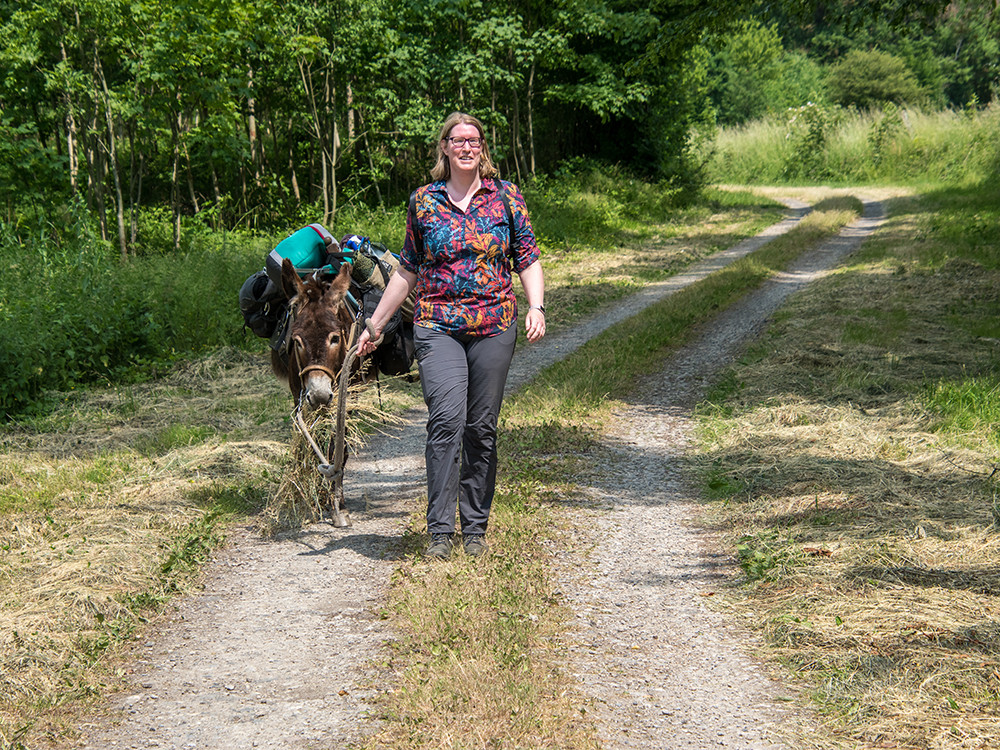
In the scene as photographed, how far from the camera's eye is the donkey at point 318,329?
479 cm

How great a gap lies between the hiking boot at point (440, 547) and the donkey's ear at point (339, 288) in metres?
1.45

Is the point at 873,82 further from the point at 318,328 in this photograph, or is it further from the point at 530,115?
the point at 318,328

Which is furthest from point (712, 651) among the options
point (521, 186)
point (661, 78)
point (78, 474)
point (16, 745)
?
point (661, 78)

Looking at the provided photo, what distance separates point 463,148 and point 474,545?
2.02 meters

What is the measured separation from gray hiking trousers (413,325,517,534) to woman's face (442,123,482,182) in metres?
0.82

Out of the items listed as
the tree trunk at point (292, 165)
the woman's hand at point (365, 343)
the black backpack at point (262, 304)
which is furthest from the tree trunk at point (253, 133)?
the woman's hand at point (365, 343)

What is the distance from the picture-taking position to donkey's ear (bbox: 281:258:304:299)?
4.90m

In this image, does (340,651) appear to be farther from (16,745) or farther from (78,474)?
(78,474)

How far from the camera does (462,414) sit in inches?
173

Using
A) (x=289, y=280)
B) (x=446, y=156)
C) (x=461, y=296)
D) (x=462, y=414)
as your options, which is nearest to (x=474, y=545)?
(x=462, y=414)

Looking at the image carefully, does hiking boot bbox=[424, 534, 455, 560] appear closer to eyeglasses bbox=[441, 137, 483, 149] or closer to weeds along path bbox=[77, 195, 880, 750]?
weeds along path bbox=[77, 195, 880, 750]

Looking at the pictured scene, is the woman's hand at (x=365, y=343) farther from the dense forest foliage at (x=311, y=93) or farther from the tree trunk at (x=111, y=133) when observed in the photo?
Answer: the tree trunk at (x=111, y=133)

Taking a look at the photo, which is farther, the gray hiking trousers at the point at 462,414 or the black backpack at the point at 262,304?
the black backpack at the point at 262,304

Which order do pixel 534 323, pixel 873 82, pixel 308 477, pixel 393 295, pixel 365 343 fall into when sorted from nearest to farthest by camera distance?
pixel 534 323 < pixel 393 295 < pixel 365 343 < pixel 308 477 < pixel 873 82
